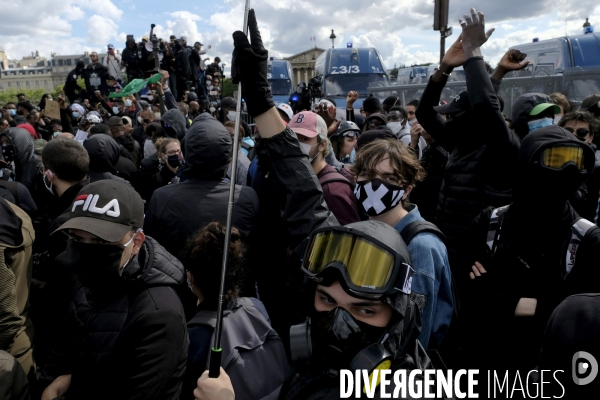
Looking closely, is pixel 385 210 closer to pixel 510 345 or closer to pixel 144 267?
pixel 510 345

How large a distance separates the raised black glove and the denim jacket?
0.95 metres

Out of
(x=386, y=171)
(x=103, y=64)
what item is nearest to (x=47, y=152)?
(x=386, y=171)

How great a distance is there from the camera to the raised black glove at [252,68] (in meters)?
1.66

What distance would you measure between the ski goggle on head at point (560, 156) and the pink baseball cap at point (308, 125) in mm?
1469

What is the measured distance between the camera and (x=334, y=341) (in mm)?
1367

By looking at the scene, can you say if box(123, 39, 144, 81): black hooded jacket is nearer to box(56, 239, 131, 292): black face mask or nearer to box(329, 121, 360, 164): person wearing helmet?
box(329, 121, 360, 164): person wearing helmet

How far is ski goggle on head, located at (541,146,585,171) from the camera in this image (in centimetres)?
214

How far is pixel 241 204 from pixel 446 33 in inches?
238

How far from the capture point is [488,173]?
306 centimetres

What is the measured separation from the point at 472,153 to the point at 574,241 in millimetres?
1231

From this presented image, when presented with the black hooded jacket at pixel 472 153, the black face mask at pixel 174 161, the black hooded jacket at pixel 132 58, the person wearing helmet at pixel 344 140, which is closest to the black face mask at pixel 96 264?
the black hooded jacket at pixel 472 153

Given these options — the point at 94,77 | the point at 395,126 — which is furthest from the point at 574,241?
the point at 94,77

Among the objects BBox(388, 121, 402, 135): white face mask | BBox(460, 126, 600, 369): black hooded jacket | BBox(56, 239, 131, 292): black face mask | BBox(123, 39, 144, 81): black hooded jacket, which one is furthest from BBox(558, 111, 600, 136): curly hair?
BBox(123, 39, 144, 81): black hooded jacket

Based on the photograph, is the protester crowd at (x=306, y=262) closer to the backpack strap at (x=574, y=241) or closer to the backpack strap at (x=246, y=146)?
the backpack strap at (x=574, y=241)
